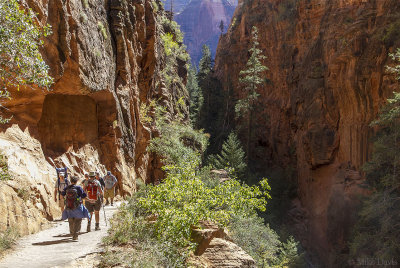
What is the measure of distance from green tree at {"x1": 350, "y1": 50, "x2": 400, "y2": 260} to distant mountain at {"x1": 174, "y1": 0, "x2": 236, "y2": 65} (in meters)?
110

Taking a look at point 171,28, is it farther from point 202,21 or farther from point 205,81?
point 202,21

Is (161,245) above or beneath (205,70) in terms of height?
beneath

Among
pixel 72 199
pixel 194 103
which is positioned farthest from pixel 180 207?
pixel 194 103

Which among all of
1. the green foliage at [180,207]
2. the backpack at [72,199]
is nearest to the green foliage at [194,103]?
the green foliage at [180,207]

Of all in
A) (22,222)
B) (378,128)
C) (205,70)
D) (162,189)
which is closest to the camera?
(22,222)

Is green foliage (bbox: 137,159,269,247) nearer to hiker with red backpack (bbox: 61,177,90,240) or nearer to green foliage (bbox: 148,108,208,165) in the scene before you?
hiker with red backpack (bbox: 61,177,90,240)

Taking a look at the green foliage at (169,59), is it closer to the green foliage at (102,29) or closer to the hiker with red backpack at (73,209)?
the green foliage at (102,29)

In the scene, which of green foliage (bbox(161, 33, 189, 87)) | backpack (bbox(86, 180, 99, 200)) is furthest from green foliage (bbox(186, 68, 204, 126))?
backpack (bbox(86, 180, 99, 200))

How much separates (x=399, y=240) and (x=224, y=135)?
25.0 m

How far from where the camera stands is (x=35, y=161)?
32.2ft

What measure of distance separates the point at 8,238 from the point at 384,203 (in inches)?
585

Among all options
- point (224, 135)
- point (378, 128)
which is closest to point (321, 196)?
point (378, 128)

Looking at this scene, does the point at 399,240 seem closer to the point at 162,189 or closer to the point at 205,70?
the point at 162,189

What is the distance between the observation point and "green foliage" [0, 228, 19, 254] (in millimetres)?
6109
